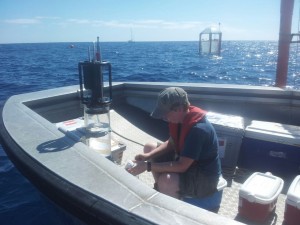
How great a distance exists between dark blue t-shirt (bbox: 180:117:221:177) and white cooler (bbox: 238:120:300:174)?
44.2 inches

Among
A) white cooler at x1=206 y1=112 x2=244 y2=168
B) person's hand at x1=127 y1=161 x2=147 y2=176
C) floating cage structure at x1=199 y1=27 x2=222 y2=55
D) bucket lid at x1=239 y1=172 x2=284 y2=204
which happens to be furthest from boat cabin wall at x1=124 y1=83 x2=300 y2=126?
floating cage structure at x1=199 y1=27 x2=222 y2=55

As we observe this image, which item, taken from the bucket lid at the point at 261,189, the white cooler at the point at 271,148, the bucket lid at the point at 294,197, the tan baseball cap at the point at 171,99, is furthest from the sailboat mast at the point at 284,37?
the tan baseball cap at the point at 171,99

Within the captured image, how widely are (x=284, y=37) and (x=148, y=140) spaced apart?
8.50 feet

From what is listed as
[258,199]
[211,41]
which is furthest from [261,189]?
[211,41]

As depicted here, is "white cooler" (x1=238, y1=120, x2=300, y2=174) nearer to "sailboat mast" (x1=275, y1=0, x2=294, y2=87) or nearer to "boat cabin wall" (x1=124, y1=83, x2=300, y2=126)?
"boat cabin wall" (x1=124, y1=83, x2=300, y2=126)

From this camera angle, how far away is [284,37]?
456 cm

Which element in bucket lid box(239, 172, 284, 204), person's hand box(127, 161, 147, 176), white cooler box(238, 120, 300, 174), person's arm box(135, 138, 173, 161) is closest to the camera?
bucket lid box(239, 172, 284, 204)

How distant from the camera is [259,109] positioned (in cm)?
423

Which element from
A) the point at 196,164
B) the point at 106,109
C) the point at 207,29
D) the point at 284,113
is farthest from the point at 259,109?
the point at 207,29

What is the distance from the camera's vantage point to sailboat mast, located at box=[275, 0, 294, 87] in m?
4.48

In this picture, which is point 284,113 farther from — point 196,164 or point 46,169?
point 46,169

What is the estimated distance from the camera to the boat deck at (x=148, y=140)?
2889 mm

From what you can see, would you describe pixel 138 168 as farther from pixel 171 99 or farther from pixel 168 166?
pixel 171 99

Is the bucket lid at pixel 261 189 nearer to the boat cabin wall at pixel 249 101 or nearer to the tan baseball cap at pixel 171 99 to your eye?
the tan baseball cap at pixel 171 99
